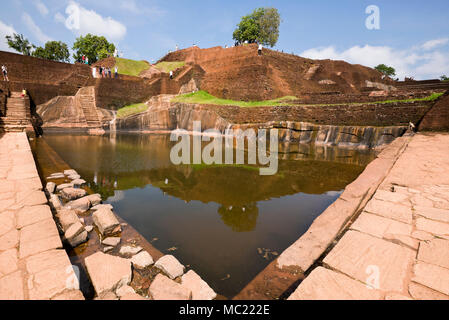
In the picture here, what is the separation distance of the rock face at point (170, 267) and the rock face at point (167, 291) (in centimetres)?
27

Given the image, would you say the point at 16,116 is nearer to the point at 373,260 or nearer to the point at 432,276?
the point at 373,260

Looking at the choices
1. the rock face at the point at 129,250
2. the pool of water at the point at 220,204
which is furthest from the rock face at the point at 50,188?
the rock face at the point at 129,250

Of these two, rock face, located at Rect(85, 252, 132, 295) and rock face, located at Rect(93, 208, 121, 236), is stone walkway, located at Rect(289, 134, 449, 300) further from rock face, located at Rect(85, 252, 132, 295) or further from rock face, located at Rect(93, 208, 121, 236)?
rock face, located at Rect(93, 208, 121, 236)

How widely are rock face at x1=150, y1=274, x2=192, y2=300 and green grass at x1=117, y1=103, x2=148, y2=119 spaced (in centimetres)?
2053

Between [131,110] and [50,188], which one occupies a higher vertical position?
[131,110]

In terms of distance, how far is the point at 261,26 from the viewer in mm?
36656

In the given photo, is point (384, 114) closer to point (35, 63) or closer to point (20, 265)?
point (20, 265)

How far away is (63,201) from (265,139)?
1265 cm

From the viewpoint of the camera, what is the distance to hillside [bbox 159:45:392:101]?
795 inches

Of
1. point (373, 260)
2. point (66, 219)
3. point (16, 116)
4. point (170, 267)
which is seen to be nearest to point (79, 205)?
point (66, 219)

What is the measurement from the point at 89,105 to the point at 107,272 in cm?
2092

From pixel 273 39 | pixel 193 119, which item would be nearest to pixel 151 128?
pixel 193 119

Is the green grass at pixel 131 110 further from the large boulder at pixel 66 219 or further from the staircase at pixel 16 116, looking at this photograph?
the large boulder at pixel 66 219

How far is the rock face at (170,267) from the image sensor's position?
88.6 inches
